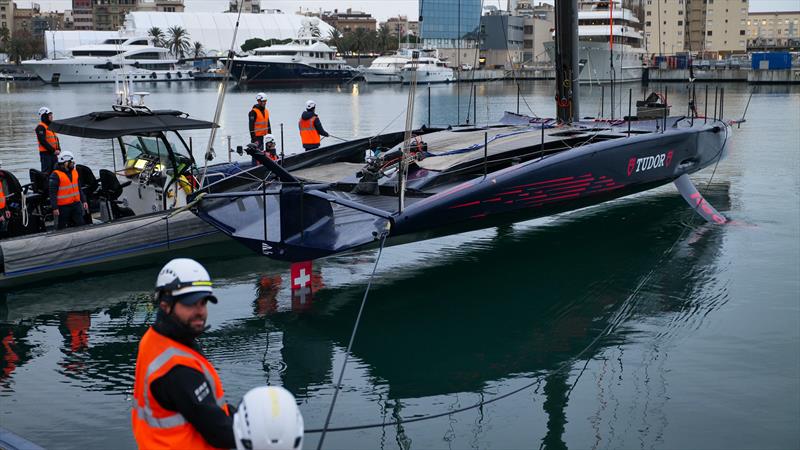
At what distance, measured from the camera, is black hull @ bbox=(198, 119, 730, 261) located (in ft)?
33.6

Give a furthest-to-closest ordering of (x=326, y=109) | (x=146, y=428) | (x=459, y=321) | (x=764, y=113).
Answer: (x=326, y=109) < (x=764, y=113) < (x=459, y=321) < (x=146, y=428)

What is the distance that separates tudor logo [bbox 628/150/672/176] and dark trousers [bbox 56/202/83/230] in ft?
26.8

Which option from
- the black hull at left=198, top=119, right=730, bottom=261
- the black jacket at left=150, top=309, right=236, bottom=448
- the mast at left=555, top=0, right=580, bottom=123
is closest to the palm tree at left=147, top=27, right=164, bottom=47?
the mast at left=555, top=0, right=580, bottom=123

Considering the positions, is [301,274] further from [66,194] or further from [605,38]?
[605,38]

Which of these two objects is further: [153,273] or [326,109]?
[326,109]

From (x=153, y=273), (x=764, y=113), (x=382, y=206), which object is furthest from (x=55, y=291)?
(x=764, y=113)

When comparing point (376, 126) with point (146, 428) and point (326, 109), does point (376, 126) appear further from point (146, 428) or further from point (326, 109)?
point (146, 428)

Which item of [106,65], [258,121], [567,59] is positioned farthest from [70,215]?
[106,65]

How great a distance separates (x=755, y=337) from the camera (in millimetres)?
9594

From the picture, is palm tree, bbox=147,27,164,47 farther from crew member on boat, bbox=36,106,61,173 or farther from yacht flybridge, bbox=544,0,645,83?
crew member on boat, bbox=36,106,61,173

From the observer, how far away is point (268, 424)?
2852 mm

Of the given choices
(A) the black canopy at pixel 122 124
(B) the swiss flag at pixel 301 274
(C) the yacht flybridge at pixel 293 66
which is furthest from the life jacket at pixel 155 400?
(C) the yacht flybridge at pixel 293 66

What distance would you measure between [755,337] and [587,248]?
4515 mm

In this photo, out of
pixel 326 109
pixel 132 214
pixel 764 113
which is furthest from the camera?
pixel 326 109
